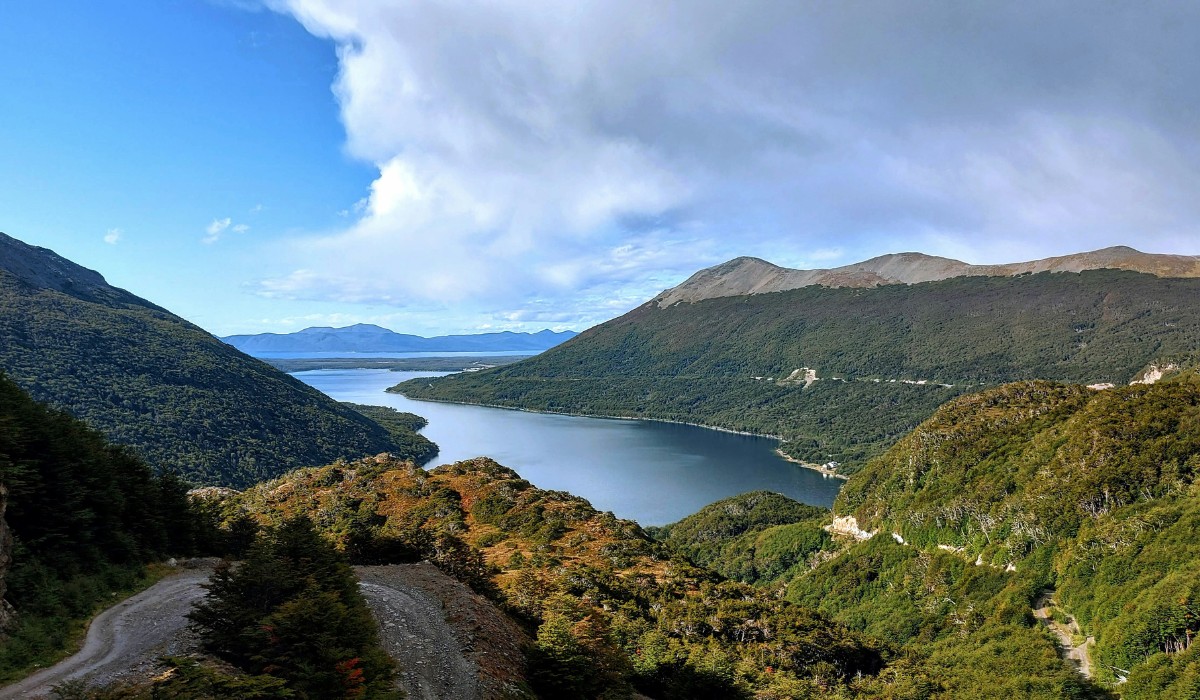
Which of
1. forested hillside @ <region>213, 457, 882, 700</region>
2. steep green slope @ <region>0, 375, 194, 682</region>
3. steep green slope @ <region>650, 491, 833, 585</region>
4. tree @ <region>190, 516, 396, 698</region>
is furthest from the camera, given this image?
steep green slope @ <region>650, 491, 833, 585</region>

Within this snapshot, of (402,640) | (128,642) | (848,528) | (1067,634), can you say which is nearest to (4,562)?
(128,642)

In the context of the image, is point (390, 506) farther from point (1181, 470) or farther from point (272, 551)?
point (1181, 470)

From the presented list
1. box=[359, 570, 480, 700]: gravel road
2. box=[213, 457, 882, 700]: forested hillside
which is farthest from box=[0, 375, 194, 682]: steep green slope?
box=[213, 457, 882, 700]: forested hillside

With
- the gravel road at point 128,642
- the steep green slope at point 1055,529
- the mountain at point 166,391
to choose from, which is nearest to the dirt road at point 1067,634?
the steep green slope at point 1055,529

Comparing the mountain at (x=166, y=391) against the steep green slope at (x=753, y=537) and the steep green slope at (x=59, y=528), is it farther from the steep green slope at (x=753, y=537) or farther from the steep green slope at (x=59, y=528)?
the steep green slope at (x=59, y=528)

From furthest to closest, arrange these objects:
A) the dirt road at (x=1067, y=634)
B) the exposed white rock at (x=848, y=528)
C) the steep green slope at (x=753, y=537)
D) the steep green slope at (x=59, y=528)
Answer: the steep green slope at (x=753, y=537) < the exposed white rock at (x=848, y=528) < the dirt road at (x=1067, y=634) < the steep green slope at (x=59, y=528)

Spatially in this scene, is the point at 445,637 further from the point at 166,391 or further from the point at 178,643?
the point at 166,391

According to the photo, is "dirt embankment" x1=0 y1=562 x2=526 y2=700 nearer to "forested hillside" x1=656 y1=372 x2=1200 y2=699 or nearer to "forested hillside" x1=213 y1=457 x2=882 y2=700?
"forested hillside" x1=213 y1=457 x2=882 y2=700
